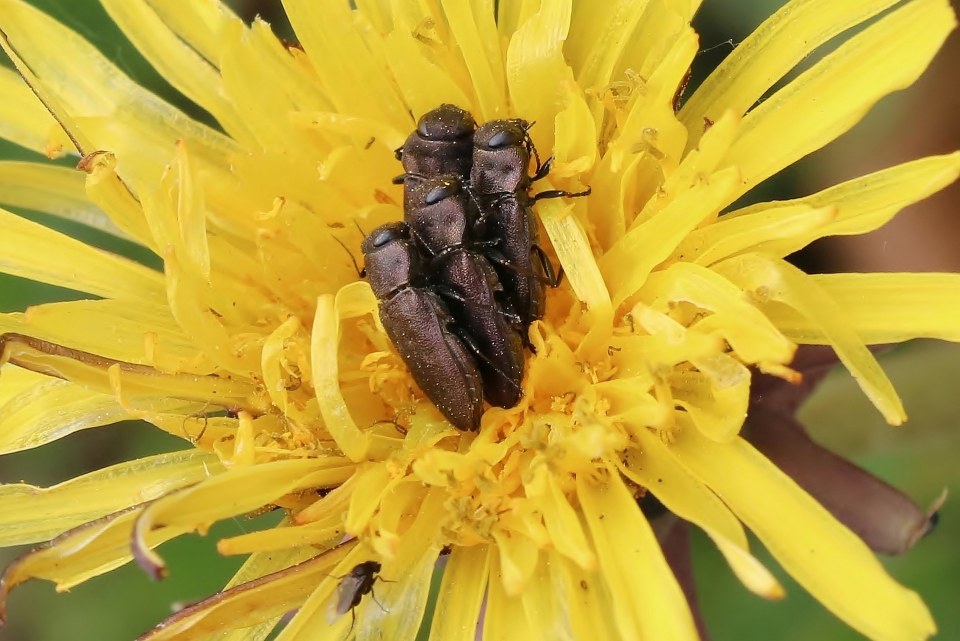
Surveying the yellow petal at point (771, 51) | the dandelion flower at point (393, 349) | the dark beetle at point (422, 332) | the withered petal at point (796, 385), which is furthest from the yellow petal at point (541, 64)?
the withered petal at point (796, 385)

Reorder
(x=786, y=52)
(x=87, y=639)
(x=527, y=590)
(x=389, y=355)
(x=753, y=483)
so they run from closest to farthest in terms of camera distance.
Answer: (x=753, y=483) < (x=527, y=590) < (x=786, y=52) < (x=389, y=355) < (x=87, y=639)

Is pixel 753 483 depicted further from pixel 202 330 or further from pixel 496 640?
pixel 202 330

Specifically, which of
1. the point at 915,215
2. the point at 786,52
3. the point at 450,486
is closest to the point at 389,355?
the point at 450,486

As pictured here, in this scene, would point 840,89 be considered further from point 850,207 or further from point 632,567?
point 632,567

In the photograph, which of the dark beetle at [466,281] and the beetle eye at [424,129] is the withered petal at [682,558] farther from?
the beetle eye at [424,129]

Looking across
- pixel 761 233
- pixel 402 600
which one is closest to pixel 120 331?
pixel 402 600

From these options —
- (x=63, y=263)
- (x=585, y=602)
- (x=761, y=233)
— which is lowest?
(x=585, y=602)
